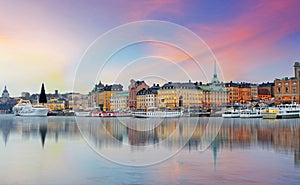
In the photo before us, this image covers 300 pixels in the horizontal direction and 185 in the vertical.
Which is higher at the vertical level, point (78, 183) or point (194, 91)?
point (194, 91)

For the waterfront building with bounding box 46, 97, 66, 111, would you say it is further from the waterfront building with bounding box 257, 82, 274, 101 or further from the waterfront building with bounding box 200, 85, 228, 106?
the waterfront building with bounding box 200, 85, 228, 106

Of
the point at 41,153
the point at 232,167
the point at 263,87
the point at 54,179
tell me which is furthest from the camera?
the point at 263,87

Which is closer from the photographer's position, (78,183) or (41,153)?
(78,183)

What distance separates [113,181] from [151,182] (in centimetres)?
83

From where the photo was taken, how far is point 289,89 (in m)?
68.0

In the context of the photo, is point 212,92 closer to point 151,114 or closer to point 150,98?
point 150,98

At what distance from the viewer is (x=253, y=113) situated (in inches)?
1879

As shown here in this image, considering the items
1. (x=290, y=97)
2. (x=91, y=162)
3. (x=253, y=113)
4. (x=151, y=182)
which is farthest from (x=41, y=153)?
(x=290, y=97)

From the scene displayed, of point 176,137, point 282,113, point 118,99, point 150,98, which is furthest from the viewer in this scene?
point 282,113

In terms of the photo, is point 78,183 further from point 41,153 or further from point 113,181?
point 41,153

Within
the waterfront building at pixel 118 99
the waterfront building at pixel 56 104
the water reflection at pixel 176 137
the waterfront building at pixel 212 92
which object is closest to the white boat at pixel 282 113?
the waterfront building at pixel 212 92

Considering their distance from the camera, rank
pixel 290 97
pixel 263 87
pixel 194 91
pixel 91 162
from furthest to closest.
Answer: pixel 263 87 → pixel 290 97 → pixel 194 91 → pixel 91 162

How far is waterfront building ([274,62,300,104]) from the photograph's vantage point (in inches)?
2630

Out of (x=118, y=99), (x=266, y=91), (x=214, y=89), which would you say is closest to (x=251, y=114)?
(x=214, y=89)
